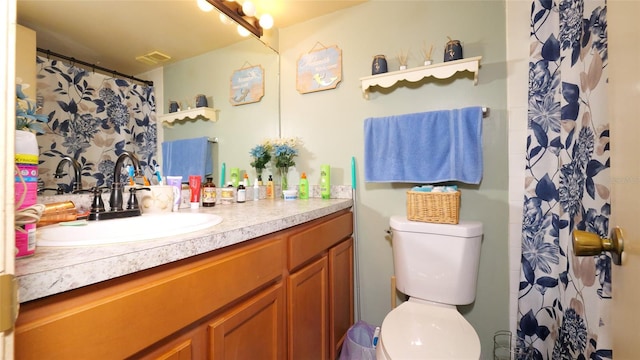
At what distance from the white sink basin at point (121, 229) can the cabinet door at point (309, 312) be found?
1.43ft

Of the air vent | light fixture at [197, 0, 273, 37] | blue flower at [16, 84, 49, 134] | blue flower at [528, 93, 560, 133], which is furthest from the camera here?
light fixture at [197, 0, 273, 37]

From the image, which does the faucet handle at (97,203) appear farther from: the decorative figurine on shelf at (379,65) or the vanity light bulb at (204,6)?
the decorative figurine on shelf at (379,65)

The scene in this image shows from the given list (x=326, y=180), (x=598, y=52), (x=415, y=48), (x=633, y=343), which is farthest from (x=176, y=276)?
(x=415, y=48)

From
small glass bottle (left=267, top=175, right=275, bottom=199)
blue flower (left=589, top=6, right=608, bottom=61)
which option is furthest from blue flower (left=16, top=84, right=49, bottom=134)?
blue flower (left=589, top=6, right=608, bottom=61)

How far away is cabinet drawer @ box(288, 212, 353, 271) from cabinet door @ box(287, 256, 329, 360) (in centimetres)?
5

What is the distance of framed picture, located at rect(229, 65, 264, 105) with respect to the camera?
1.71m

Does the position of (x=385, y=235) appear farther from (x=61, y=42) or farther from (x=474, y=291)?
(x=61, y=42)

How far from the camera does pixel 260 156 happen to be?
1.79 meters

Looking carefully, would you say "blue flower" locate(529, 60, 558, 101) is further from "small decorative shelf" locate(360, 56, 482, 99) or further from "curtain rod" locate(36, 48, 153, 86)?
"curtain rod" locate(36, 48, 153, 86)

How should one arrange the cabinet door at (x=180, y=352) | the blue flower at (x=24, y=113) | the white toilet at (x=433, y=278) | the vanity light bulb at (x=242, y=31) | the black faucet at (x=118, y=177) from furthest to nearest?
the vanity light bulb at (x=242, y=31) → the white toilet at (x=433, y=278) → the black faucet at (x=118, y=177) → the blue flower at (x=24, y=113) → the cabinet door at (x=180, y=352)

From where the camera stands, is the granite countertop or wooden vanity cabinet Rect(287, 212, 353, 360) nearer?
the granite countertop

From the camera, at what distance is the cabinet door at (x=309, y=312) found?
1.02m

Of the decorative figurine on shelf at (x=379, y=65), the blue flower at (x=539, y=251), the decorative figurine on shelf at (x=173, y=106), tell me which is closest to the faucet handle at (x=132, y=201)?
the decorative figurine on shelf at (x=173, y=106)

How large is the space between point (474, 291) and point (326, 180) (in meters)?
0.98
